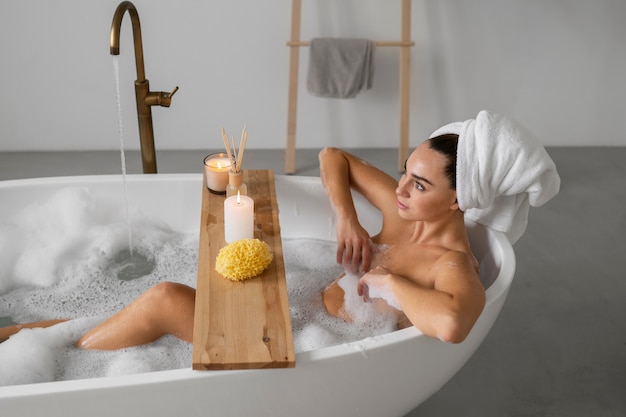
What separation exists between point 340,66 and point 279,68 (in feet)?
1.18

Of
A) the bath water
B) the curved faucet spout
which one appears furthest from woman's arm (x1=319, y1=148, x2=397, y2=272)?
the curved faucet spout

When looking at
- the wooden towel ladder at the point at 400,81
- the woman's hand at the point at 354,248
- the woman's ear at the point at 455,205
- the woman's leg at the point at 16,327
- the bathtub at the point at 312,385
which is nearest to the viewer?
the bathtub at the point at 312,385

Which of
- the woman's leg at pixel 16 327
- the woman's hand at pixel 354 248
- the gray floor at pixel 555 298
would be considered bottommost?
the gray floor at pixel 555 298

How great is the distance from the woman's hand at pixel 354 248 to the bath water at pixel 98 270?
132 millimetres

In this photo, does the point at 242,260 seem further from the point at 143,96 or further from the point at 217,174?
the point at 143,96

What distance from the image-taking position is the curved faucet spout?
6.20ft

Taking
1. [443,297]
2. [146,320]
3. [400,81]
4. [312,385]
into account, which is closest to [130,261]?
[146,320]

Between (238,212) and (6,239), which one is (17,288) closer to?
(6,239)

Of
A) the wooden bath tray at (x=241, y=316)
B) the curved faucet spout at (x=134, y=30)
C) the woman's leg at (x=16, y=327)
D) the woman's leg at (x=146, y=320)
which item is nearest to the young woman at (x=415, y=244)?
the wooden bath tray at (x=241, y=316)

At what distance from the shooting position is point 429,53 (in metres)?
3.65

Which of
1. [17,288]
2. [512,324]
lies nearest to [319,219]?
[512,324]

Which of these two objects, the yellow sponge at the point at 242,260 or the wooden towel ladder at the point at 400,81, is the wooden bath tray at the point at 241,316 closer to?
the yellow sponge at the point at 242,260

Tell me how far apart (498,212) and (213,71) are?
202 cm

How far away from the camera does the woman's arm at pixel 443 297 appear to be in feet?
5.11
